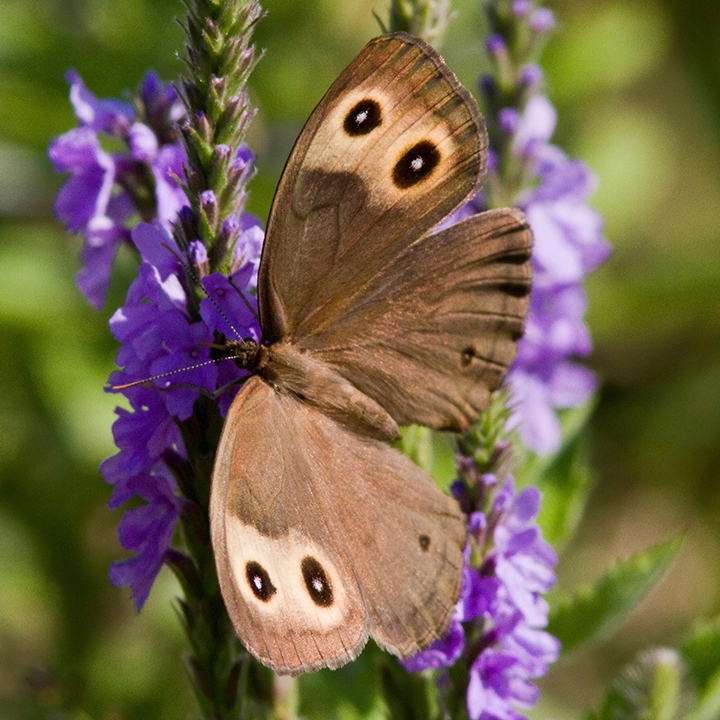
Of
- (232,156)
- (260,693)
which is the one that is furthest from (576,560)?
(232,156)

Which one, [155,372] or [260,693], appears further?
[260,693]

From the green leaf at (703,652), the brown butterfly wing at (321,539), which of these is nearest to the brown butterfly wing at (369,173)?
the brown butterfly wing at (321,539)

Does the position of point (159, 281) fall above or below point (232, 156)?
below

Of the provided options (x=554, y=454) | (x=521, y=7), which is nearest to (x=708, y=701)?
(x=554, y=454)

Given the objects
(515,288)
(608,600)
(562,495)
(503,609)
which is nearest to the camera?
(503,609)

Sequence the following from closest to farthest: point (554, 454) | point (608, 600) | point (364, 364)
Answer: point (364, 364), point (608, 600), point (554, 454)

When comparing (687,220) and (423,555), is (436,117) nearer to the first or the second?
(423,555)

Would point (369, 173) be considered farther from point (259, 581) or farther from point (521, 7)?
point (521, 7)

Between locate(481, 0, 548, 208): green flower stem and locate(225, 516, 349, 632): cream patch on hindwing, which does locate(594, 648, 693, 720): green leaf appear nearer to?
locate(225, 516, 349, 632): cream patch on hindwing
